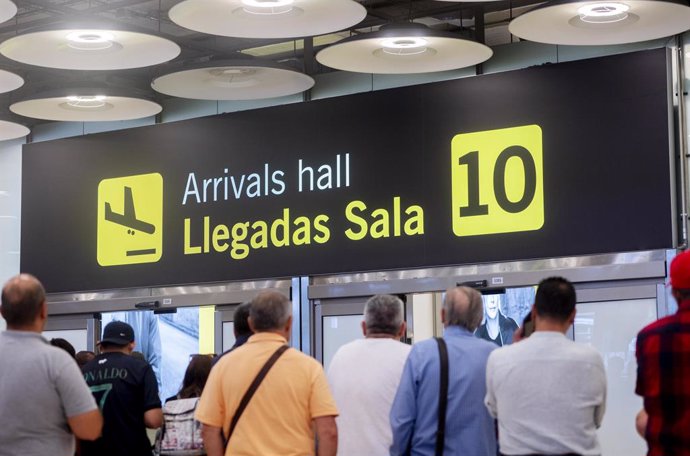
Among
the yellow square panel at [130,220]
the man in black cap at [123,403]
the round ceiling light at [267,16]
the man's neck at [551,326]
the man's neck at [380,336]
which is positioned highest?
the round ceiling light at [267,16]

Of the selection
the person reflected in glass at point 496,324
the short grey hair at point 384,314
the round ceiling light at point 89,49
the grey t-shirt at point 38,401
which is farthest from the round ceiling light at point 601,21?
the grey t-shirt at point 38,401

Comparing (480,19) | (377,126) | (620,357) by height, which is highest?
(480,19)

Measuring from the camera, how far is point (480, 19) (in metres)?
10.3

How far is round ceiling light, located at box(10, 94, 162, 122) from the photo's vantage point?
32.2ft

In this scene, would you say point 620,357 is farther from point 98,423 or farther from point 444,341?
point 98,423

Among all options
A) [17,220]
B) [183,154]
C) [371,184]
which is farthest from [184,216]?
[17,220]

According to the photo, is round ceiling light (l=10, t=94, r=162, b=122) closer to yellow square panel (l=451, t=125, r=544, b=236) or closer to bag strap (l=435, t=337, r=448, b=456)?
yellow square panel (l=451, t=125, r=544, b=236)

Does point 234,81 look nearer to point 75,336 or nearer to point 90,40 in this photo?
point 90,40

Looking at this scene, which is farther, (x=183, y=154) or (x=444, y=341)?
(x=183, y=154)

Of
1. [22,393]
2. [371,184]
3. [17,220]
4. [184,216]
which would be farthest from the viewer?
[17,220]

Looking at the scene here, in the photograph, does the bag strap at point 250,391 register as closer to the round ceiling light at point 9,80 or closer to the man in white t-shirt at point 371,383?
the man in white t-shirt at point 371,383

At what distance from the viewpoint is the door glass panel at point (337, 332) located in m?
9.91

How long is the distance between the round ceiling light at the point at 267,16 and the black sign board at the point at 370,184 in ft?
6.24

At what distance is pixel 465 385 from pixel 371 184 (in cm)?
498
